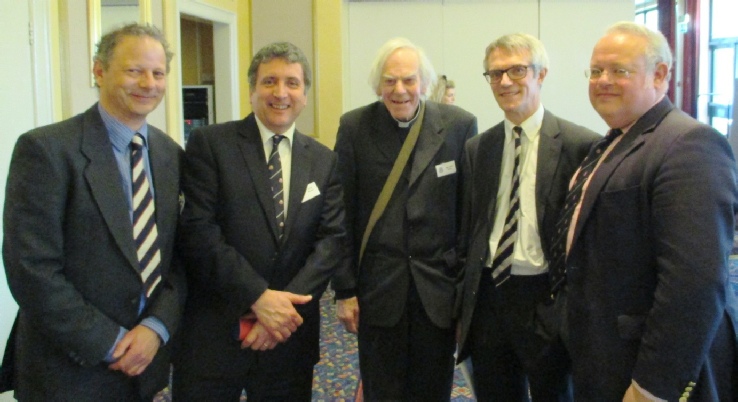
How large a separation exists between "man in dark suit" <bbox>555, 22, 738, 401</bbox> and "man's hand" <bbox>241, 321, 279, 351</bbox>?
97cm

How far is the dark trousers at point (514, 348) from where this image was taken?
2020mm

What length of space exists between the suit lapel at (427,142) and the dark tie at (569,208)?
57 cm

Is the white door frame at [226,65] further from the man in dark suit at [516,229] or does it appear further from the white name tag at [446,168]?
the man in dark suit at [516,229]

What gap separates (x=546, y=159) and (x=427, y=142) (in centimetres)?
47

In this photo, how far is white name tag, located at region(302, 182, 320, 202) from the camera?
2.07 m

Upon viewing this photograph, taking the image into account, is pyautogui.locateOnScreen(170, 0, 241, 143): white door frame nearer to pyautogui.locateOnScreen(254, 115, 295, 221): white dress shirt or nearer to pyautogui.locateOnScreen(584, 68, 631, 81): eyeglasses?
pyautogui.locateOnScreen(254, 115, 295, 221): white dress shirt

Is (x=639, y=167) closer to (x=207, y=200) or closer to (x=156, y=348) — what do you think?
(x=207, y=200)

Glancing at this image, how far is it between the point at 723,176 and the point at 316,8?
5307 mm

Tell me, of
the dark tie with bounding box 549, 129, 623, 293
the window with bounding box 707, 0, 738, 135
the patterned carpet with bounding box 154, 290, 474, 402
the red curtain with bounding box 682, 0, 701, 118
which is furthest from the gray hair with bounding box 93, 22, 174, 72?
the red curtain with bounding box 682, 0, 701, 118

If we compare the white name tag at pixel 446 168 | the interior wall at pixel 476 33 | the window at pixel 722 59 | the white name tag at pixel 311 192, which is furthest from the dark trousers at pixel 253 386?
Result: the window at pixel 722 59

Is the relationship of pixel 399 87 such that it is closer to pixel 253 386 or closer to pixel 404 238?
pixel 404 238

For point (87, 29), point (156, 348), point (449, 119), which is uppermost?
point (87, 29)

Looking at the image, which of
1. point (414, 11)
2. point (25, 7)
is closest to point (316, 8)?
point (414, 11)

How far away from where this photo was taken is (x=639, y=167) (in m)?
1.57
